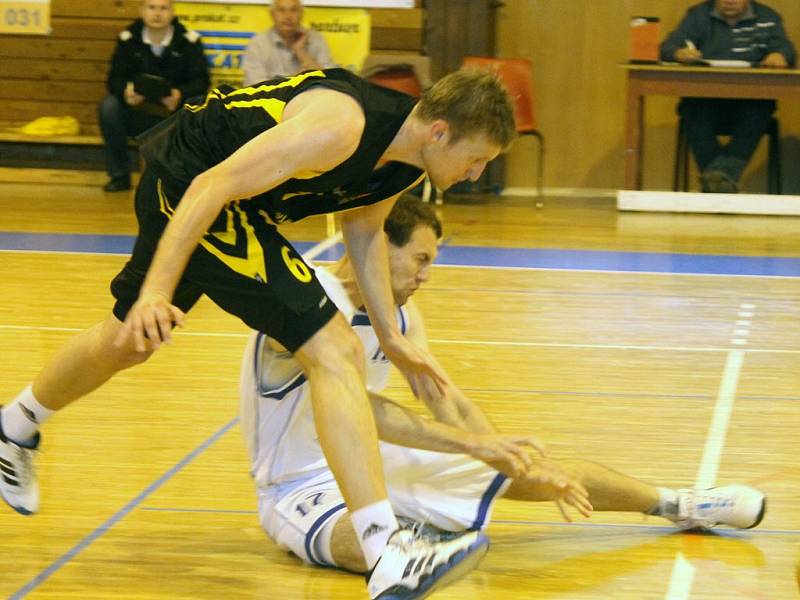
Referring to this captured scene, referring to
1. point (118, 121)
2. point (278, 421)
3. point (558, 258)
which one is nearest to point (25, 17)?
point (118, 121)

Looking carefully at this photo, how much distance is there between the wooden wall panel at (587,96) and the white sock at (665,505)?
7322mm

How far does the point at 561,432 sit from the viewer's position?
13.3ft

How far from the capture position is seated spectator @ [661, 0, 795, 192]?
8953 mm

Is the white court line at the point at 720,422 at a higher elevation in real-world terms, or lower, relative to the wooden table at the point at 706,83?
lower

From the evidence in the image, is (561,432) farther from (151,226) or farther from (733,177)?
(733,177)

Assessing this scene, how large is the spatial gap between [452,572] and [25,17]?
884cm

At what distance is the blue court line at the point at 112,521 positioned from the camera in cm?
283

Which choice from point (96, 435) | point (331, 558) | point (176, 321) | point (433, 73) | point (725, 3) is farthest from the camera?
point (433, 73)

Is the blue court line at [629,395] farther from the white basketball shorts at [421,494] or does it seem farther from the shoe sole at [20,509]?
the shoe sole at [20,509]

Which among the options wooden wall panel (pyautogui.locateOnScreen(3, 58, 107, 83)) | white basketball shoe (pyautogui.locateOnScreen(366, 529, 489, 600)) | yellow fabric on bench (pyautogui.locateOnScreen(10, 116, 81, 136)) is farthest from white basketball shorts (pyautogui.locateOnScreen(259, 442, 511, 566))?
wooden wall panel (pyautogui.locateOnScreen(3, 58, 107, 83))

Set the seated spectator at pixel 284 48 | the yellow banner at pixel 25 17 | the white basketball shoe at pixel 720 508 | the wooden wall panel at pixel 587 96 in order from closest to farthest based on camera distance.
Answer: the white basketball shoe at pixel 720 508, the seated spectator at pixel 284 48, the wooden wall panel at pixel 587 96, the yellow banner at pixel 25 17

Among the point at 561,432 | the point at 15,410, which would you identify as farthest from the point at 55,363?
the point at 561,432

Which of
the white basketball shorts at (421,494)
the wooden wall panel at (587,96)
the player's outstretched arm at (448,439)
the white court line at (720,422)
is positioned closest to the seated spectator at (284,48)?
the wooden wall panel at (587,96)

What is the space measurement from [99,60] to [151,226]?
7859 millimetres
